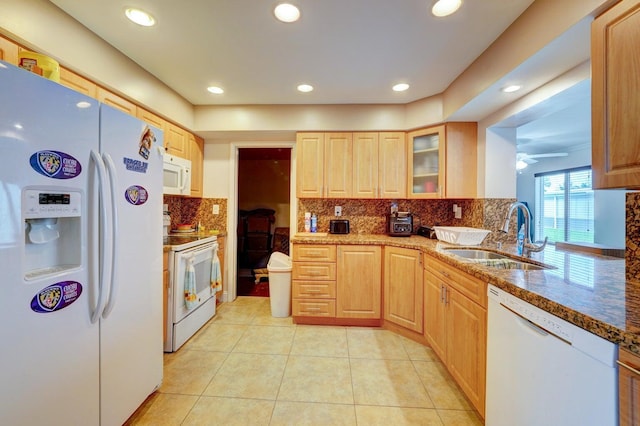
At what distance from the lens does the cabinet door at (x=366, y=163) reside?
291cm

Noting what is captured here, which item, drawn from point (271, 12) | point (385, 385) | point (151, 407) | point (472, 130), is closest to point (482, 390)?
point (385, 385)

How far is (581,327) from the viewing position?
31.5 inches

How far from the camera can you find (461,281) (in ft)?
5.28

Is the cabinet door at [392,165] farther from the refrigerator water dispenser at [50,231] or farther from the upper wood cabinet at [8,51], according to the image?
the upper wood cabinet at [8,51]

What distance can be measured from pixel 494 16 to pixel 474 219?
176 centimetres

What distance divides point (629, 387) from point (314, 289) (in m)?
2.17

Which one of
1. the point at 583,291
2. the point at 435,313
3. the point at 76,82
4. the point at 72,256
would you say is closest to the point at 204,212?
the point at 76,82

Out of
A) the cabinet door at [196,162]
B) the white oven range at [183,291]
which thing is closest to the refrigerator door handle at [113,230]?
the white oven range at [183,291]

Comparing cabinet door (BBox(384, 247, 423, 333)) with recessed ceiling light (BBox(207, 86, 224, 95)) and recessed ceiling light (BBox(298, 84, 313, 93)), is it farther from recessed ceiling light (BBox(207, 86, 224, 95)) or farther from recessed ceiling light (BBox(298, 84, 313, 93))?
recessed ceiling light (BBox(207, 86, 224, 95))

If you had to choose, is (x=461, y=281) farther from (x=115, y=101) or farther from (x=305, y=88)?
(x=115, y=101)

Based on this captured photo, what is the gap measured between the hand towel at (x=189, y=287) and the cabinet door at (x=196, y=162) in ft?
3.92

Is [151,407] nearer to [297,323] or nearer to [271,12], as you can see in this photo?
[297,323]

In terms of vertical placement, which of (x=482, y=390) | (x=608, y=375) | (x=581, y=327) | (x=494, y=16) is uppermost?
(x=494, y=16)

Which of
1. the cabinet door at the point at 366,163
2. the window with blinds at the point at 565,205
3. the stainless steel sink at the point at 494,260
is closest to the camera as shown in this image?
the stainless steel sink at the point at 494,260
